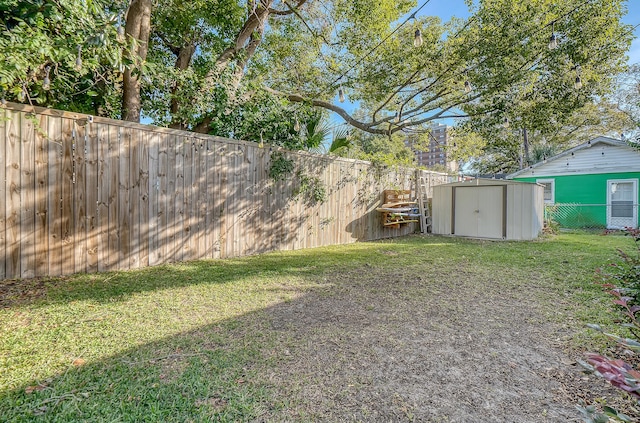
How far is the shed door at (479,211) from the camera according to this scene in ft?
25.6

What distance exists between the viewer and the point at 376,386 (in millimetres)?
1685

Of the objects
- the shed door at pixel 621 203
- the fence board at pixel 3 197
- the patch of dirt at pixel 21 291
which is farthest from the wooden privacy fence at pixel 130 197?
the shed door at pixel 621 203

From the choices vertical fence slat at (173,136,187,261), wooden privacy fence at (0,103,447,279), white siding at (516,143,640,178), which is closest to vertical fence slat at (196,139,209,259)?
wooden privacy fence at (0,103,447,279)

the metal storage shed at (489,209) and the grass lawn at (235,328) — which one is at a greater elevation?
the metal storage shed at (489,209)

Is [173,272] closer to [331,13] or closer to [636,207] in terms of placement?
[331,13]

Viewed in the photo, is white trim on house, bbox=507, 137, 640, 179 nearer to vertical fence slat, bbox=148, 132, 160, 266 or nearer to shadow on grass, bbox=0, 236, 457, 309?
shadow on grass, bbox=0, 236, 457, 309

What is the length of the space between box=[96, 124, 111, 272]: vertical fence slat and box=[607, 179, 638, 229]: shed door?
13.8 meters

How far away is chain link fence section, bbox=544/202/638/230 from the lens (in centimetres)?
1021

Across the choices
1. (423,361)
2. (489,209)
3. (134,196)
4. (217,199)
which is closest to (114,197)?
(134,196)

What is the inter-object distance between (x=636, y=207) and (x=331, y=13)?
1114 centimetres

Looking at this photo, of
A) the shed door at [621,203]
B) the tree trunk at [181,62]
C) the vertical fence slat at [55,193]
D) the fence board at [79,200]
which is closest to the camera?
the vertical fence slat at [55,193]

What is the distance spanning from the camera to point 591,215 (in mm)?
10812

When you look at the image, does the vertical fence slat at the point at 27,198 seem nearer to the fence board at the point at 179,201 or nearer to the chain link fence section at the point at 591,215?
the fence board at the point at 179,201

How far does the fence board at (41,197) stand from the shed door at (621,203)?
14.3 metres
